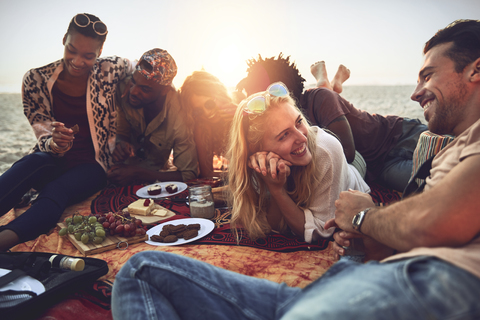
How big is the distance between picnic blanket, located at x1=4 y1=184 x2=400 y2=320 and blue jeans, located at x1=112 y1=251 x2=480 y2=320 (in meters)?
0.62

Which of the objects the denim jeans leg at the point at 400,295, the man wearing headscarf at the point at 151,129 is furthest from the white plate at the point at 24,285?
the man wearing headscarf at the point at 151,129

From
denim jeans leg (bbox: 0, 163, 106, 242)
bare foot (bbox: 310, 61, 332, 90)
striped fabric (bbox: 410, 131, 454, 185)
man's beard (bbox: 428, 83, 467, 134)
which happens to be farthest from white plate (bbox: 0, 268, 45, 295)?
bare foot (bbox: 310, 61, 332, 90)

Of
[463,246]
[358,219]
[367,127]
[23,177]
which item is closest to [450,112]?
[358,219]

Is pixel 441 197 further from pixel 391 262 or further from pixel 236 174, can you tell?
pixel 236 174

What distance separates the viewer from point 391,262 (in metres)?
0.93

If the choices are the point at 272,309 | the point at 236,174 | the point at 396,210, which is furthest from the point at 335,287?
the point at 236,174

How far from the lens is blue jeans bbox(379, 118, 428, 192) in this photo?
314 cm

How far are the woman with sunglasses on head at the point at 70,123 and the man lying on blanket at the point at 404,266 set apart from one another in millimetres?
1948

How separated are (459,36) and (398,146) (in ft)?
6.89

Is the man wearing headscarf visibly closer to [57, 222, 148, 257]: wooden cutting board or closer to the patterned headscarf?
the patterned headscarf

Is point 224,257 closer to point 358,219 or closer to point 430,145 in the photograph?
point 358,219

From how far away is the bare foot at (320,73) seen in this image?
4512 mm

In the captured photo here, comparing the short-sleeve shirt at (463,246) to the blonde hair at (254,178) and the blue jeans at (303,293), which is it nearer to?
the blue jeans at (303,293)

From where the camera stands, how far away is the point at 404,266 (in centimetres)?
82
